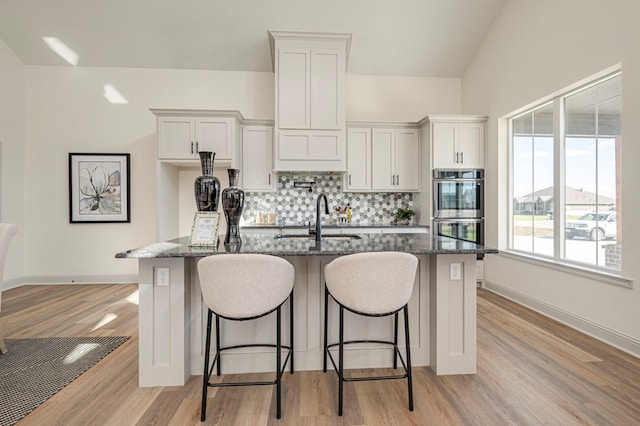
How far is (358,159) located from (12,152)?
4.87 metres

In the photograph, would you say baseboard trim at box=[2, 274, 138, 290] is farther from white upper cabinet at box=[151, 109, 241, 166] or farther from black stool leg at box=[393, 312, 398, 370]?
black stool leg at box=[393, 312, 398, 370]

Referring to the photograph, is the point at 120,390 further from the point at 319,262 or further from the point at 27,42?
the point at 27,42

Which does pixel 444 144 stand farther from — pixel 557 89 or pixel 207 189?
pixel 207 189

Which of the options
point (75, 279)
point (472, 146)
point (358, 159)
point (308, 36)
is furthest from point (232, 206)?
point (75, 279)

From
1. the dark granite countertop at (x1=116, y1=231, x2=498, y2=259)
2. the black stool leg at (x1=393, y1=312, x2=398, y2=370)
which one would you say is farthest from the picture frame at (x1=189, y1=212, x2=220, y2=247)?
the black stool leg at (x1=393, y1=312, x2=398, y2=370)

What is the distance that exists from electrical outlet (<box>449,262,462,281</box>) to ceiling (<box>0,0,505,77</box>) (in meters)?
3.58

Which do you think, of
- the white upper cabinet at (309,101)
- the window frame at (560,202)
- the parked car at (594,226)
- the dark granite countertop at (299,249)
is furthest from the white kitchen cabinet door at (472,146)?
the dark granite countertop at (299,249)

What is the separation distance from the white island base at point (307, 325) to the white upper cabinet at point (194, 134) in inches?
91.2

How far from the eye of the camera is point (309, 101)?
4.16 metres

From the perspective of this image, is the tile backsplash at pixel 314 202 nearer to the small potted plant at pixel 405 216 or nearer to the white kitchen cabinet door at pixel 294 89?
the small potted plant at pixel 405 216

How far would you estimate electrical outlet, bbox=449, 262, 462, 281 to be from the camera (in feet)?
7.27

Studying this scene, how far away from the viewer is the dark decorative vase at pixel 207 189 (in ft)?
7.07

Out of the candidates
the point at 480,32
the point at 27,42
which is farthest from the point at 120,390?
the point at 480,32

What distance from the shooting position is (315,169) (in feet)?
13.9
